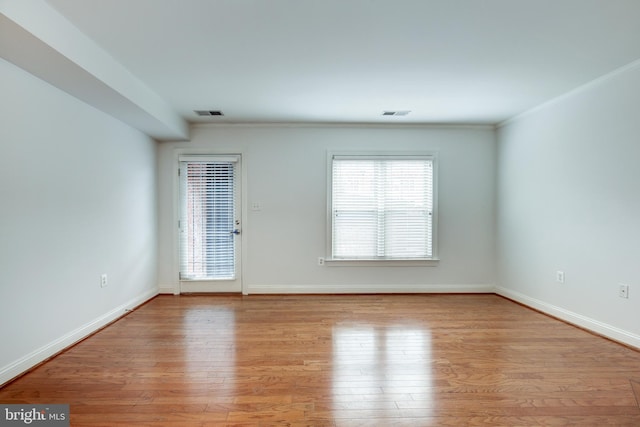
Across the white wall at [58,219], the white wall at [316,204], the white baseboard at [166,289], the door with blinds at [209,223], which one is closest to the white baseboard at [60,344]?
the white wall at [58,219]

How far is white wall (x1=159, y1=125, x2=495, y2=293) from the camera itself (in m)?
4.68

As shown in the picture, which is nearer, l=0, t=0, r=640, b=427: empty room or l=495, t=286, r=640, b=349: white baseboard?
l=0, t=0, r=640, b=427: empty room

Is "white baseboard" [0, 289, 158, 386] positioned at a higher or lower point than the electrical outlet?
lower

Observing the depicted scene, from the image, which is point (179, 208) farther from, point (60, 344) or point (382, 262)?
point (382, 262)

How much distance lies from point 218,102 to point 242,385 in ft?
9.66

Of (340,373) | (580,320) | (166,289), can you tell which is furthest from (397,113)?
(166,289)

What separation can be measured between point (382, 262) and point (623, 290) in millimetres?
2549

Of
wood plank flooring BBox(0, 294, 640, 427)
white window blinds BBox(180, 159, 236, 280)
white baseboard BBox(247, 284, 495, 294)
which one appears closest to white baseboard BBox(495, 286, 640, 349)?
wood plank flooring BBox(0, 294, 640, 427)

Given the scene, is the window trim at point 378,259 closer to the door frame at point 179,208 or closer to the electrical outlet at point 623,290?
the door frame at point 179,208

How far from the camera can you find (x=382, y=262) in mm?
4738

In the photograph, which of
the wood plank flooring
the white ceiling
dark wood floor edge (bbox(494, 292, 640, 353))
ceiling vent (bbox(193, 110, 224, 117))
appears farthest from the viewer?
ceiling vent (bbox(193, 110, 224, 117))

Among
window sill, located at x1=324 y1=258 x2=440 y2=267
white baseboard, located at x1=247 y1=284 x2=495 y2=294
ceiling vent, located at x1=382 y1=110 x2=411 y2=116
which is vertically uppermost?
ceiling vent, located at x1=382 y1=110 x2=411 y2=116

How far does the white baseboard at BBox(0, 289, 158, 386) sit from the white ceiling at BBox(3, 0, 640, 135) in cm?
239

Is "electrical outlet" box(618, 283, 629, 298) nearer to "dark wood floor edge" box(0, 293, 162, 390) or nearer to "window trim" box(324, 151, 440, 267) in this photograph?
"window trim" box(324, 151, 440, 267)
